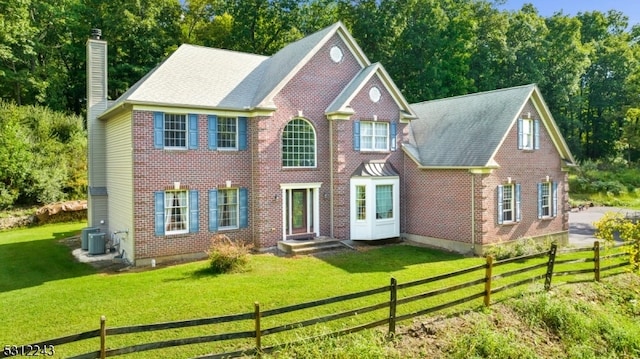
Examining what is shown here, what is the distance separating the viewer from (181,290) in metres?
11.7

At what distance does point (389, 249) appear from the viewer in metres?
17.7

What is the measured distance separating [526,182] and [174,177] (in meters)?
15.6

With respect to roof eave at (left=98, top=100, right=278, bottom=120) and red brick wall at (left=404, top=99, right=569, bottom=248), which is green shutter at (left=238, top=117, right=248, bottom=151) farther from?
red brick wall at (left=404, top=99, right=569, bottom=248)

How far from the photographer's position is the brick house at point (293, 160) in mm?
15383

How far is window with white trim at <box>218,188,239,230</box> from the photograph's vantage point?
16688 mm

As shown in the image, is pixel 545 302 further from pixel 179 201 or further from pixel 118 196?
pixel 118 196

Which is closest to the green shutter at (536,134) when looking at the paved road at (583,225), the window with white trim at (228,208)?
the paved road at (583,225)

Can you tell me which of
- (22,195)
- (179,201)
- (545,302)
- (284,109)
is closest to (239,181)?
(179,201)

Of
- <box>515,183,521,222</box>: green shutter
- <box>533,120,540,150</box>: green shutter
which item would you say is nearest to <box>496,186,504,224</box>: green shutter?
<box>515,183,521,222</box>: green shutter

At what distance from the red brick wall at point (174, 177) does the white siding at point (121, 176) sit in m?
0.46

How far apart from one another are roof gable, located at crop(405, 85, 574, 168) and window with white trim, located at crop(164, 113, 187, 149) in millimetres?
10339

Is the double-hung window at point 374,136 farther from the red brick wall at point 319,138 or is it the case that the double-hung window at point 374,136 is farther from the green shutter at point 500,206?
the green shutter at point 500,206

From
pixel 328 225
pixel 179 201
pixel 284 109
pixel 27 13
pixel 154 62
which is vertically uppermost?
pixel 27 13

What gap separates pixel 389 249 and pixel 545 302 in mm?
7176
